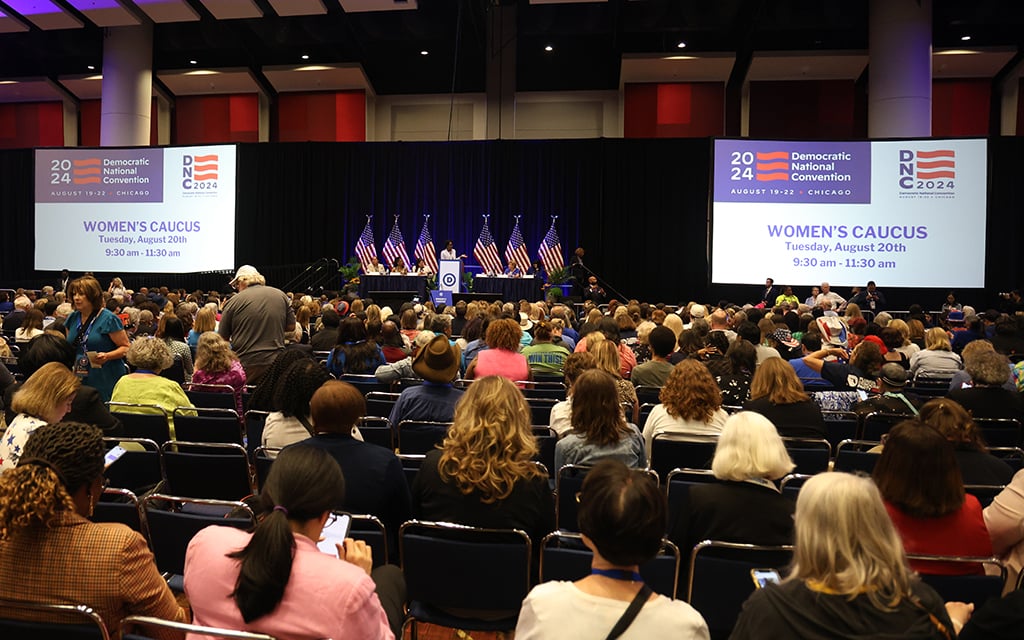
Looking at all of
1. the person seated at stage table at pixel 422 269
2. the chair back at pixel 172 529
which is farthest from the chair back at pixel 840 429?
the person seated at stage table at pixel 422 269

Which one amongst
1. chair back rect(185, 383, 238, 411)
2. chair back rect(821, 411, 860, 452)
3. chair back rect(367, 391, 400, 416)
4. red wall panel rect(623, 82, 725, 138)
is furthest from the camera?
red wall panel rect(623, 82, 725, 138)

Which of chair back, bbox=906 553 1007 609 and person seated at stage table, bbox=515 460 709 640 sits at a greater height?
person seated at stage table, bbox=515 460 709 640

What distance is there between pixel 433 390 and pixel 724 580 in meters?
2.29

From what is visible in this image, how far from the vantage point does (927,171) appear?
49.3 feet

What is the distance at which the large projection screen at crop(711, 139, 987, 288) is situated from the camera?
1496 centimetres

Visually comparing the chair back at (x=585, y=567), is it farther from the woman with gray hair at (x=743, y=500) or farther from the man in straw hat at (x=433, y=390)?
the man in straw hat at (x=433, y=390)

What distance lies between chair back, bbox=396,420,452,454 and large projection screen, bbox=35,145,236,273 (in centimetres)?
1494

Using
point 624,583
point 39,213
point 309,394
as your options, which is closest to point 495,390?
point 309,394

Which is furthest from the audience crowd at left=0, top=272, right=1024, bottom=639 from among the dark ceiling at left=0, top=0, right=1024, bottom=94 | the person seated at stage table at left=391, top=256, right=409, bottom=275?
the dark ceiling at left=0, top=0, right=1024, bottom=94

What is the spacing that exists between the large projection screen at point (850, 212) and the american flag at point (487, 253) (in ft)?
16.3

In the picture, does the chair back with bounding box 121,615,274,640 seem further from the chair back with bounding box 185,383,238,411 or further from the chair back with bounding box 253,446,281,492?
the chair back with bounding box 185,383,238,411

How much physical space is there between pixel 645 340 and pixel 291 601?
599 centimetres

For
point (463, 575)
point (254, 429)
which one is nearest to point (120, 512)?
point (463, 575)

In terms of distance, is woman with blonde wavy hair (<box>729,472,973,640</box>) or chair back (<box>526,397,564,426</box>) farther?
chair back (<box>526,397,564,426</box>)
